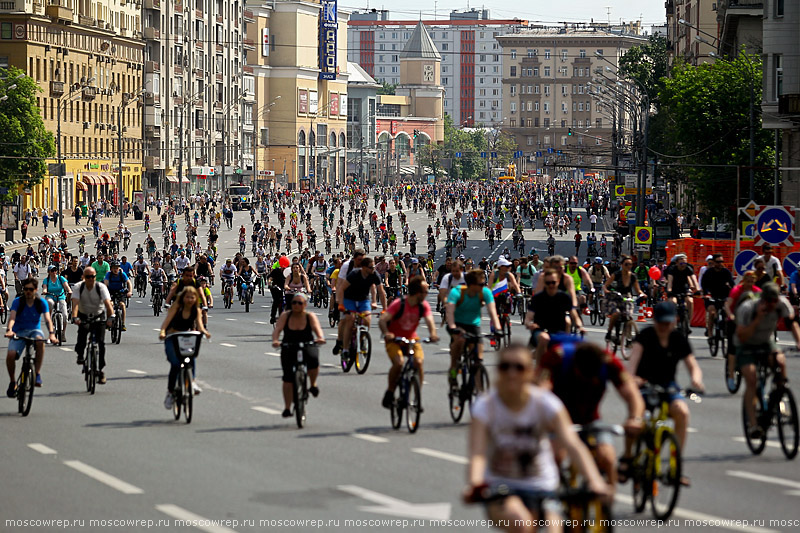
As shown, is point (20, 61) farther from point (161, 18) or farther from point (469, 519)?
point (469, 519)

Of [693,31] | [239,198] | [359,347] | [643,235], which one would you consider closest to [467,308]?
[359,347]

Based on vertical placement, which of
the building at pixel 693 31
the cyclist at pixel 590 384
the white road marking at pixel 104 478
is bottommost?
the white road marking at pixel 104 478

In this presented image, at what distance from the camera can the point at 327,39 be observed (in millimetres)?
198125

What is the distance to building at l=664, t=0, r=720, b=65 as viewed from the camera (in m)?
103

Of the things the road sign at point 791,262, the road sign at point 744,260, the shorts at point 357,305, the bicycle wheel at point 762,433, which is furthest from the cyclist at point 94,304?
the road sign at point 791,262

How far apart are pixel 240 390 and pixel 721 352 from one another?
8.15 metres

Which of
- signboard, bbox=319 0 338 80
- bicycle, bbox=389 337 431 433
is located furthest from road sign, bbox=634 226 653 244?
signboard, bbox=319 0 338 80

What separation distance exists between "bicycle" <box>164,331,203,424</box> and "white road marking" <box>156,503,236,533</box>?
4.71m

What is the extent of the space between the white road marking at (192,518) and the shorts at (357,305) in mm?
9423

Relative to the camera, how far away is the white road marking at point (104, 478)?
12.9 metres

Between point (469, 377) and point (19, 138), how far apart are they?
6981cm

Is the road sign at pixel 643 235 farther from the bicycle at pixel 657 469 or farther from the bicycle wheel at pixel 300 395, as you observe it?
the bicycle at pixel 657 469

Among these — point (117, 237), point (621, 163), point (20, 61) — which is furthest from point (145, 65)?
point (621, 163)

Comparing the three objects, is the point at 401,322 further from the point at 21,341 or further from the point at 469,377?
the point at 21,341
